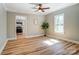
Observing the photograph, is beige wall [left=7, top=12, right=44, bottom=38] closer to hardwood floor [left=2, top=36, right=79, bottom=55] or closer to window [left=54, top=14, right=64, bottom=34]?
hardwood floor [left=2, top=36, right=79, bottom=55]

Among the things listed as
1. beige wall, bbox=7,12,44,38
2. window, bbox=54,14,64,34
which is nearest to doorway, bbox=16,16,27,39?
beige wall, bbox=7,12,44,38

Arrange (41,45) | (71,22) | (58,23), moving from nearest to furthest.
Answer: (58,23) → (41,45) → (71,22)

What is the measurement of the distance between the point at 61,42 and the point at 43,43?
56 centimetres

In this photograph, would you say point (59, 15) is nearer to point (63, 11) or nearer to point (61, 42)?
point (63, 11)

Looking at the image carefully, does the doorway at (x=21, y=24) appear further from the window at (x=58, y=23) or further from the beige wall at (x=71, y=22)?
the beige wall at (x=71, y=22)

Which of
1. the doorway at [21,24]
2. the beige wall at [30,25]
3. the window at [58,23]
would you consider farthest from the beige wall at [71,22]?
the doorway at [21,24]

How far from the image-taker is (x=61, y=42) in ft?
8.41

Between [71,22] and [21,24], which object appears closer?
[21,24]

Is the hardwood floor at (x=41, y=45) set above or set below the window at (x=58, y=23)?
below

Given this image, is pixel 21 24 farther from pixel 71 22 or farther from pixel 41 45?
pixel 71 22

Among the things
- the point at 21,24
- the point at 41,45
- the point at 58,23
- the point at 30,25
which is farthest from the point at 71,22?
the point at 21,24

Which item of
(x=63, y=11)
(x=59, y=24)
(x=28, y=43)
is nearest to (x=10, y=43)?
(x=28, y=43)

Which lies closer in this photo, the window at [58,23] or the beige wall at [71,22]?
the window at [58,23]

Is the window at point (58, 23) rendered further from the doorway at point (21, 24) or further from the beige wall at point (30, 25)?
the doorway at point (21, 24)
